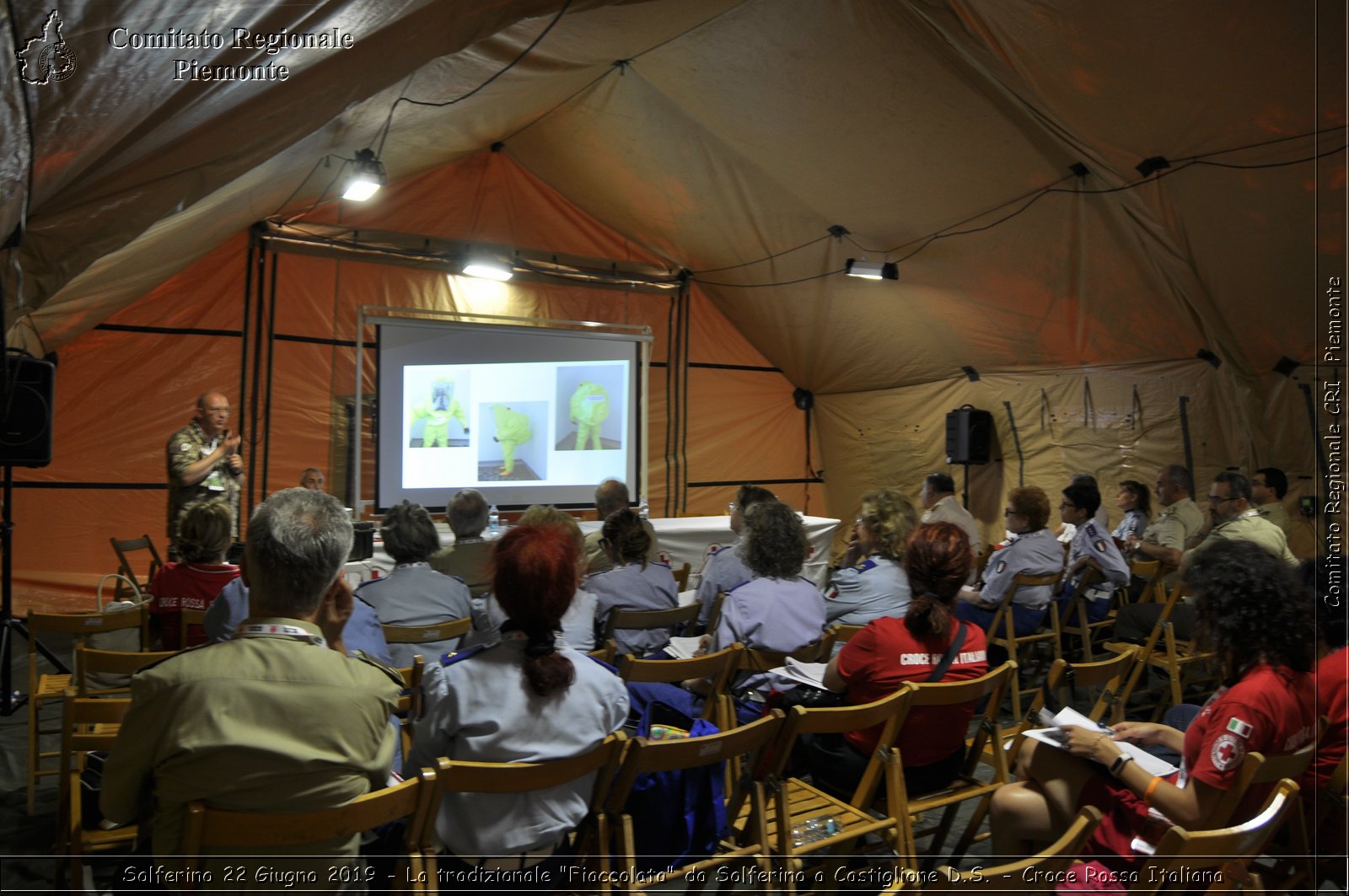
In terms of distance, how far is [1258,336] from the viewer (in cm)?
561

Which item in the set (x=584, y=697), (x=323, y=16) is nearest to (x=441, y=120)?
(x=323, y=16)

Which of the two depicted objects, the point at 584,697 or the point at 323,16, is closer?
the point at 584,697

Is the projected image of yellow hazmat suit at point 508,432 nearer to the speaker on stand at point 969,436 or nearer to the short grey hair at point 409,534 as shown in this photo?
the speaker on stand at point 969,436

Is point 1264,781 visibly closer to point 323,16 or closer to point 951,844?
point 951,844

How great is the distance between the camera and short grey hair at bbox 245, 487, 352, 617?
5.06ft

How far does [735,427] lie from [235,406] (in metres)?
4.89

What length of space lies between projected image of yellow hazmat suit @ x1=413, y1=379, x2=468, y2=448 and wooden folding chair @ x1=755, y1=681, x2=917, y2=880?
16.5ft

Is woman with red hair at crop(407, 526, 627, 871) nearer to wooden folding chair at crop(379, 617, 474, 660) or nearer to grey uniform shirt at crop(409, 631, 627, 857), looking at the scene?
grey uniform shirt at crop(409, 631, 627, 857)

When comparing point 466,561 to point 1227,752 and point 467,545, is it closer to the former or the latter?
point 467,545

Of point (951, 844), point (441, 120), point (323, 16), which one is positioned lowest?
point (951, 844)

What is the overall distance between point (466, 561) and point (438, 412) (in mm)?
3364

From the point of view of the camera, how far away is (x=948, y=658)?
238 centimetres

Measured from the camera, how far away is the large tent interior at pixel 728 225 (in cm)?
288

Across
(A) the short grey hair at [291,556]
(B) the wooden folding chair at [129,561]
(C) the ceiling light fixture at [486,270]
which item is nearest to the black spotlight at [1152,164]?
(A) the short grey hair at [291,556]
